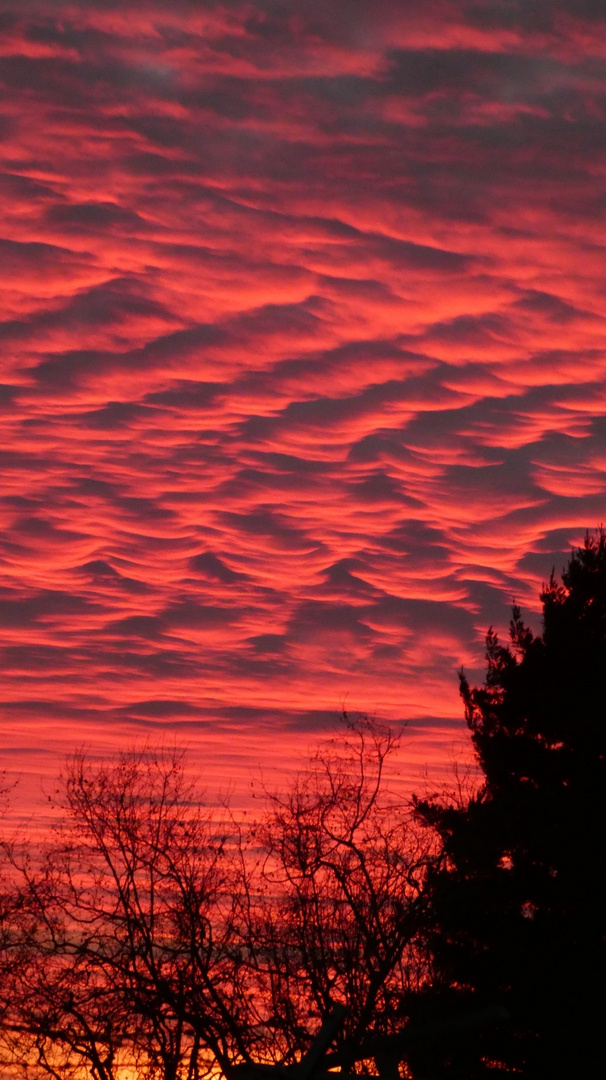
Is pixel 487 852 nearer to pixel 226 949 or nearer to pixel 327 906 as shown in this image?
pixel 327 906

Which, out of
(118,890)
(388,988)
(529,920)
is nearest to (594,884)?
(529,920)

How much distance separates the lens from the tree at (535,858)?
829 inches

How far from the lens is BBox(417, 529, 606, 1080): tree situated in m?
21.1

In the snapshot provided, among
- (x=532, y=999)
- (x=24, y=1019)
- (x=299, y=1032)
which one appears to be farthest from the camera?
(x=24, y=1019)

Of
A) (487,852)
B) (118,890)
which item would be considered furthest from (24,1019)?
(487,852)

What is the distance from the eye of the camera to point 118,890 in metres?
27.6

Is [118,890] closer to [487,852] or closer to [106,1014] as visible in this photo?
[106,1014]

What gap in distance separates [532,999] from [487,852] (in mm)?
3036

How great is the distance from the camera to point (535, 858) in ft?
75.2

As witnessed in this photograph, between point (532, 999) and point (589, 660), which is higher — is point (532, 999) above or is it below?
below

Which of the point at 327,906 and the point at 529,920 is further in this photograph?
the point at 327,906

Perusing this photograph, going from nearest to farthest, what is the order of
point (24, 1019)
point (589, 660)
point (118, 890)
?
point (589, 660) → point (24, 1019) → point (118, 890)

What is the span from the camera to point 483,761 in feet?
80.6

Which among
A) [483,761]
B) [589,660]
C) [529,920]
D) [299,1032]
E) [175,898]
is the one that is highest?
[589,660]
